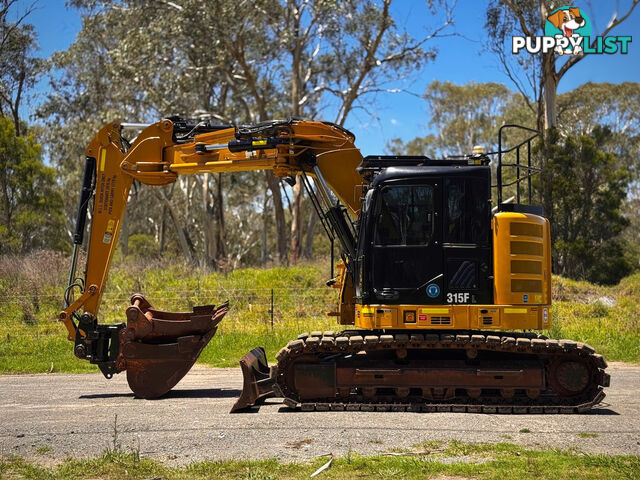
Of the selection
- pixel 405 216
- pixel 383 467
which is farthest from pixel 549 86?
pixel 383 467

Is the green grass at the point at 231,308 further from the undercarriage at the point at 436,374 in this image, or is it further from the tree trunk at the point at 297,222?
the tree trunk at the point at 297,222

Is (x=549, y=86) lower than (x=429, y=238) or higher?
higher

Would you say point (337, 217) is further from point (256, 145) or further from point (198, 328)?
point (198, 328)

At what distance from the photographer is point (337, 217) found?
10320 mm

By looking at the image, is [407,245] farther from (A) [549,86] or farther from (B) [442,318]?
(A) [549,86]

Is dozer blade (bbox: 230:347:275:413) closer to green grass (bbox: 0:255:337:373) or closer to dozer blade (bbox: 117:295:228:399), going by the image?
dozer blade (bbox: 117:295:228:399)

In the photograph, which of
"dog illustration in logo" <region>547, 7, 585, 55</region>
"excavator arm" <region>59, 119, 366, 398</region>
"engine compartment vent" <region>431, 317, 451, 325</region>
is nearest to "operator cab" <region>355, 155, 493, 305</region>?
"engine compartment vent" <region>431, 317, 451, 325</region>

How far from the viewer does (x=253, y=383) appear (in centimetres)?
955

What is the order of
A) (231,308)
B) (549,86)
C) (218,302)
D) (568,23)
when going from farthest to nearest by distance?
(549,86) < (568,23) < (218,302) < (231,308)

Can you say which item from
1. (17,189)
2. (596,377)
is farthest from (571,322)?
(17,189)

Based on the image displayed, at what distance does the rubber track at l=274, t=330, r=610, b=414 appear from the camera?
9031 millimetres

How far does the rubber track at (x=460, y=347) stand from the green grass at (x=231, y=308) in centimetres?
584

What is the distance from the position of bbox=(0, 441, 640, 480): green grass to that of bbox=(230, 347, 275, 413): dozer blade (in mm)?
2463

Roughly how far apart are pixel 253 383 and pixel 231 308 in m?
10.8
